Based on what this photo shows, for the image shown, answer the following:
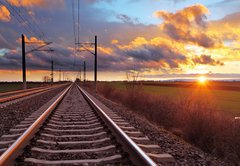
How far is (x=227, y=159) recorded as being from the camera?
6453mm

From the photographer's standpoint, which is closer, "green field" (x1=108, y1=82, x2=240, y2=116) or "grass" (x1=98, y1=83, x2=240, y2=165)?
"grass" (x1=98, y1=83, x2=240, y2=165)

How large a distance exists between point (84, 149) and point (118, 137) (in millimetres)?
1017

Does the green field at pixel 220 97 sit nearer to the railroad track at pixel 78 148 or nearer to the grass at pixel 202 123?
the grass at pixel 202 123

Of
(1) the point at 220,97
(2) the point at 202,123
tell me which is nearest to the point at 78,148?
(2) the point at 202,123

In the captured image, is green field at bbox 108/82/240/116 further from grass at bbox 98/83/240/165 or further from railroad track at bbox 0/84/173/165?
railroad track at bbox 0/84/173/165

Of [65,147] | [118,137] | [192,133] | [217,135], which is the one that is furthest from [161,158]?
[192,133]

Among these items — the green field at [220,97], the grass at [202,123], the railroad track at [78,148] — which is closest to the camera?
the railroad track at [78,148]

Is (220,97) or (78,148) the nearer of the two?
(78,148)

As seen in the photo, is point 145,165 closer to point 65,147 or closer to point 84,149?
point 84,149

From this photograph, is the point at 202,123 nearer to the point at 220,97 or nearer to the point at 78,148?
the point at 78,148

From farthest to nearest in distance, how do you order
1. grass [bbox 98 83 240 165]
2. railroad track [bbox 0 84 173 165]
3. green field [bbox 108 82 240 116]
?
green field [bbox 108 82 240 116]
grass [bbox 98 83 240 165]
railroad track [bbox 0 84 173 165]

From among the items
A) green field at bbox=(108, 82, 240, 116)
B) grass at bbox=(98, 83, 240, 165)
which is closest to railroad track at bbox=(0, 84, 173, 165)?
grass at bbox=(98, 83, 240, 165)

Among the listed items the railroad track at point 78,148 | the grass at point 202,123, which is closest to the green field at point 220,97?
the grass at point 202,123

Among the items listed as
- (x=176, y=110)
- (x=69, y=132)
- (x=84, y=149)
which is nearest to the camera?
(x=84, y=149)
